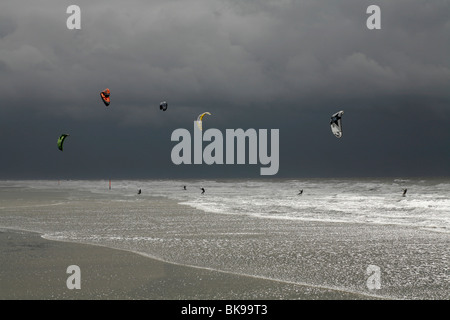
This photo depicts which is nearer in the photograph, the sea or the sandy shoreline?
the sandy shoreline

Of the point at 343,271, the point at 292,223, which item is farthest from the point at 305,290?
the point at 292,223

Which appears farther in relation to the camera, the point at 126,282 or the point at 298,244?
the point at 298,244

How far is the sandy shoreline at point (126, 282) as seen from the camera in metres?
5.73

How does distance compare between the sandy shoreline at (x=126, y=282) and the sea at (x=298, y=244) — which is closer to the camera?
the sandy shoreline at (x=126, y=282)

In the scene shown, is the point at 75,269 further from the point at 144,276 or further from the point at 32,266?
the point at 144,276

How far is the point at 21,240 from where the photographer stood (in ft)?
34.3

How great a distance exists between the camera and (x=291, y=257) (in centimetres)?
831

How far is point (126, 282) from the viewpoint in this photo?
6.43 m

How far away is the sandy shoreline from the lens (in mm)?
5730
